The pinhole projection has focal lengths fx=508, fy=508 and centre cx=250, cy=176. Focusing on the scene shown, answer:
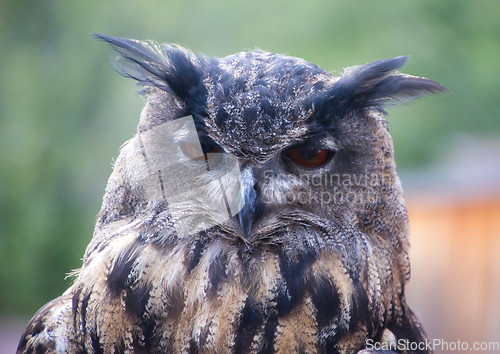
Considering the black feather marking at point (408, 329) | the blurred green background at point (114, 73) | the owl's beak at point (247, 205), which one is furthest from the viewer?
the blurred green background at point (114, 73)

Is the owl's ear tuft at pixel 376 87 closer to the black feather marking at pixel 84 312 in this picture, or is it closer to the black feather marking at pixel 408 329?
the black feather marking at pixel 408 329

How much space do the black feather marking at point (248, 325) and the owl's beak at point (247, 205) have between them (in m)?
0.16

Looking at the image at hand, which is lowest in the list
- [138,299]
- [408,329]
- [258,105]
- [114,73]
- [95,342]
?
[408,329]

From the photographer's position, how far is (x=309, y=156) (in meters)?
1.24

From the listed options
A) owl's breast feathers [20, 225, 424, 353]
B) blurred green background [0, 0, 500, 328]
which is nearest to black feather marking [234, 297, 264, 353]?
owl's breast feathers [20, 225, 424, 353]

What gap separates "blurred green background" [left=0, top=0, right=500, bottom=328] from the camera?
550 centimetres

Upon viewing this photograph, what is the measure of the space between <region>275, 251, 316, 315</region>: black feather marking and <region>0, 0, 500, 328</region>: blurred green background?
14.1ft

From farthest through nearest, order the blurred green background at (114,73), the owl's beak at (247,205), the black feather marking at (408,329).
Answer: the blurred green background at (114,73), the black feather marking at (408,329), the owl's beak at (247,205)

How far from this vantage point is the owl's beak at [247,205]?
3.80 ft

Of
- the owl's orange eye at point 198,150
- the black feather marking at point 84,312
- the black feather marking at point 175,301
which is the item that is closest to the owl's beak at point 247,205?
the owl's orange eye at point 198,150

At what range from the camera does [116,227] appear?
51.5 inches

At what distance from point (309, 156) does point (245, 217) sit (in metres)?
0.23

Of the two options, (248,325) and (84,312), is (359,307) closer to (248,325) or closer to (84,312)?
(248,325)

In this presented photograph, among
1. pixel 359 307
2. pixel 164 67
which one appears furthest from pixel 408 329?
pixel 164 67
